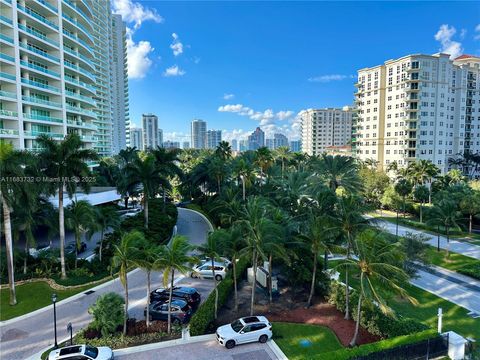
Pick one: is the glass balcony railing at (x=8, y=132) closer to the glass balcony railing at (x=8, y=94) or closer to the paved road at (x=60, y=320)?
the glass balcony railing at (x=8, y=94)

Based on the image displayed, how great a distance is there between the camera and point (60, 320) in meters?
19.3

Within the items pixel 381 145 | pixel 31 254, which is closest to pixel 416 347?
pixel 31 254

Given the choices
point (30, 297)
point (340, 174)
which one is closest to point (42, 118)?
point (30, 297)

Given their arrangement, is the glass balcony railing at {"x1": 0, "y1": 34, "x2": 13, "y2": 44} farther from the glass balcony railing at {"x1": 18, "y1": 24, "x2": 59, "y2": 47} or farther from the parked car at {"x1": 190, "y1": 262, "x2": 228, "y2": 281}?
the parked car at {"x1": 190, "y1": 262, "x2": 228, "y2": 281}

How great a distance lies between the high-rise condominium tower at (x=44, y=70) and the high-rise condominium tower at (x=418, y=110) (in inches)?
2972

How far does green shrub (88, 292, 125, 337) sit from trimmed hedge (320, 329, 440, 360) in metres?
11.7

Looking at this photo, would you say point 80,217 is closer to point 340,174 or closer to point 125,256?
point 125,256

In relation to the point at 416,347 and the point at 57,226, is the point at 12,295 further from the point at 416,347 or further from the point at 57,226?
the point at 416,347

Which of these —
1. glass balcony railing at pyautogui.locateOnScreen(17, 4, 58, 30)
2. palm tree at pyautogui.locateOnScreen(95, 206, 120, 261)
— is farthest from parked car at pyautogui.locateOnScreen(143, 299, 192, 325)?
glass balcony railing at pyautogui.locateOnScreen(17, 4, 58, 30)

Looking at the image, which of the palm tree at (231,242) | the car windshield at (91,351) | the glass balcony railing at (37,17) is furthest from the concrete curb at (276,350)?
the glass balcony railing at (37,17)

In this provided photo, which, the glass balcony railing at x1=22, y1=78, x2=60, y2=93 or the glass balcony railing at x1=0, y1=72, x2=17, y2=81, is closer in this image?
the glass balcony railing at x1=0, y1=72, x2=17, y2=81

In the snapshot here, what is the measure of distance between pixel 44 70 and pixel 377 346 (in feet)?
187

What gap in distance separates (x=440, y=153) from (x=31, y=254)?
3687 inches

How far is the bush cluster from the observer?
16422 mm
